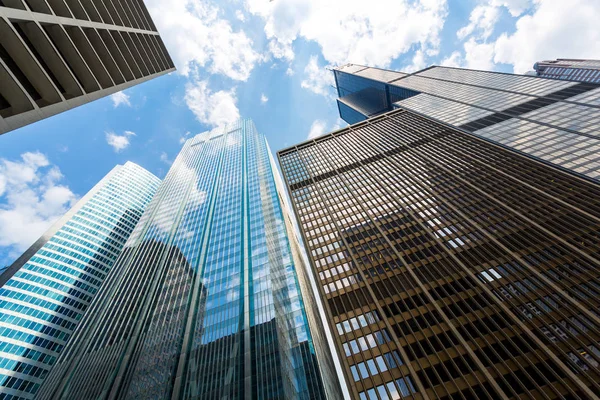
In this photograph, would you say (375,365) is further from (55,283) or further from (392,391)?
(55,283)

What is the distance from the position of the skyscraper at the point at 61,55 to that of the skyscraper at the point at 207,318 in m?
42.4

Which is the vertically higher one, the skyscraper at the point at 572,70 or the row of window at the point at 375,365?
the skyscraper at the point at 572,70

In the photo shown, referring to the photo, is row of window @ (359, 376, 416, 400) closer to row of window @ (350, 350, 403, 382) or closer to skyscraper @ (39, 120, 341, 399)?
row of window @ (350, 350, 403, 382)

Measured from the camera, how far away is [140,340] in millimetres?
62000

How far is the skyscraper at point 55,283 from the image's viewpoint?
234 feet

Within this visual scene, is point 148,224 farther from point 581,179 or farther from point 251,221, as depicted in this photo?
point 581,179

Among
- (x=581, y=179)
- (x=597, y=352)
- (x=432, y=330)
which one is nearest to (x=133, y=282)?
(x=432, y=330)

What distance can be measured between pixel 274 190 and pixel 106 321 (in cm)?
5927

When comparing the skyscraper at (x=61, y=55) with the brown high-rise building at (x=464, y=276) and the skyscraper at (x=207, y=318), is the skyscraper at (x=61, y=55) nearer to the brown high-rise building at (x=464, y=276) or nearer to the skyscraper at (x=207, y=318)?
the brown high-rise building at (x=464, y=276)

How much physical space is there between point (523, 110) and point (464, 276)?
195ft

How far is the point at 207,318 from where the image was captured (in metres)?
59.4

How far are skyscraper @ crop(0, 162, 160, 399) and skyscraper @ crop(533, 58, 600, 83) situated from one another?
225505mm

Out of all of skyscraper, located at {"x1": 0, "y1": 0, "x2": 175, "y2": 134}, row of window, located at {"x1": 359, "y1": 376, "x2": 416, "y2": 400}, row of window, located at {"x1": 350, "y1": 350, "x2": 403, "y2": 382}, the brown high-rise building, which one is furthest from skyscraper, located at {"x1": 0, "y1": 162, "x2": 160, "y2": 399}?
skyscraper, located at {"x1": 0, "y1": 0, "x2": 175, "y2": 134}

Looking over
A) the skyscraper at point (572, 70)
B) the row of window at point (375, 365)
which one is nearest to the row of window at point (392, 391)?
the row of window at point (375, 365)
